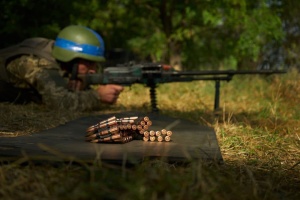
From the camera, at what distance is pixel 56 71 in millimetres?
5957

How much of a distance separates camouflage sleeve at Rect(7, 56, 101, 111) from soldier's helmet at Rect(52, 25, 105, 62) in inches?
8.8

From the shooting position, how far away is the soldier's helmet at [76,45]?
5945 millimetres

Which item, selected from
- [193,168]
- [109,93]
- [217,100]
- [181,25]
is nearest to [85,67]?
[109,93]

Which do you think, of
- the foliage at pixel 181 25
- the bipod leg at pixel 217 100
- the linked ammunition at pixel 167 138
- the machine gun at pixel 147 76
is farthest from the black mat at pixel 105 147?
the foliage at pixel 181 25

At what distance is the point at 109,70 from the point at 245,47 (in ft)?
13.1

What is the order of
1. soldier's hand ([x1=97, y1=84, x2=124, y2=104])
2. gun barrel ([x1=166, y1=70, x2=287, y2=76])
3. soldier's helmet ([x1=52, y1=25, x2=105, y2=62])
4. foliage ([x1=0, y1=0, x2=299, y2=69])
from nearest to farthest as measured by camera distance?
gun barrel ([x1=166, y1=70, x2=287, y2=76])
soldier's helmet ([x1=52, y1=25, x2=105, y2=62])
soldier's hand ([x1=97, y1=84, x2=124, y2=104])
foliage ([x1=0, y1=0, x2=299, y2=69])

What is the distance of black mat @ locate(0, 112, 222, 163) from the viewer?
2.70 m

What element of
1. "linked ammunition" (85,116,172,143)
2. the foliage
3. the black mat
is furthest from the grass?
the foliage

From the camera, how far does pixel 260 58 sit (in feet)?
35.4

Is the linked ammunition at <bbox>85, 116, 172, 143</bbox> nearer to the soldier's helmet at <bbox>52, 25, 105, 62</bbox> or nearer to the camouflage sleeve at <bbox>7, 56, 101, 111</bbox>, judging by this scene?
the camouflage sleeve at <bbox>7, 56, 101, 111</bbox>

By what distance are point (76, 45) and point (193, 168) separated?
4.11 metres

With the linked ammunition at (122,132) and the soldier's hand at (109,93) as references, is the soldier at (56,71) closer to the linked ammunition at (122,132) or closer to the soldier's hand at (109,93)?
the soldier's hand at (109,93)

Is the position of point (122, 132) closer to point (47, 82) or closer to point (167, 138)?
point (167, 138)

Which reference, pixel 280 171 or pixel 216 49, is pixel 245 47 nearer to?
pixel 216 49
